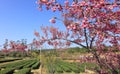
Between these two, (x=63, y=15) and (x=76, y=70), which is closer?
(x=63, y=15)

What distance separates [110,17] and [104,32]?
47 cm

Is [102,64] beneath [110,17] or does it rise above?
beneath

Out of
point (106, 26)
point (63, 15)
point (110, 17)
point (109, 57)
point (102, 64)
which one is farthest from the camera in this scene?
point (109, 57)

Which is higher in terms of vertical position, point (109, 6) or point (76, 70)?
point (109, 6)

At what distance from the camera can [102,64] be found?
6246 mm

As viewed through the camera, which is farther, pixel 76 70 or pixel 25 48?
pixel 76 70

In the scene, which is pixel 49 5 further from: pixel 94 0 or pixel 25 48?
pixel 25 48

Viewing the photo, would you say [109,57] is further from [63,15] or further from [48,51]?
[48,51]

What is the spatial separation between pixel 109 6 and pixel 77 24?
0.59 meters

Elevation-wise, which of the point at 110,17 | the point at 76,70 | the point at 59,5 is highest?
the point at 59,5

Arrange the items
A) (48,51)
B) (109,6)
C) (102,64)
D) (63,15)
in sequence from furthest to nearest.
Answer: (48,51), (63,15), (102,64), (109,6)

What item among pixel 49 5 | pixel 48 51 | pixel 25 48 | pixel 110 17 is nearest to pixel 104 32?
pixel 110 17

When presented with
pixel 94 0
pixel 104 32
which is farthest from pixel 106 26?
pixel 94 0

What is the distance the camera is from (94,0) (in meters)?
4.41
